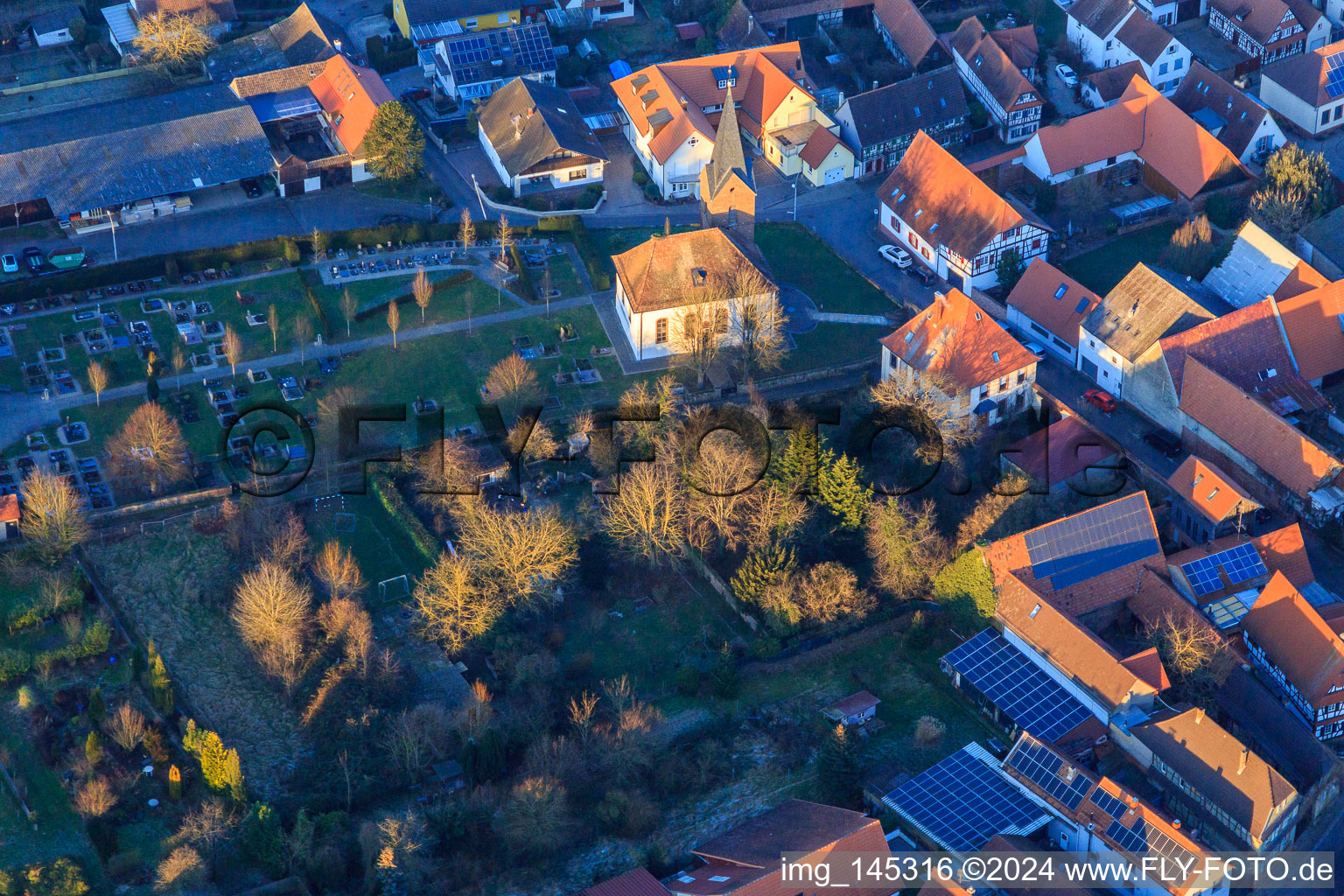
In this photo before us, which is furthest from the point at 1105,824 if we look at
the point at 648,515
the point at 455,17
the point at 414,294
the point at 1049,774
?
the point at 455,17

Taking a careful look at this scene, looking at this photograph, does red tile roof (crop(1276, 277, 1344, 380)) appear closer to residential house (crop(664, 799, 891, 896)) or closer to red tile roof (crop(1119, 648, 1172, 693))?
red tile roof (crop(1119, 648, 1172, 693))

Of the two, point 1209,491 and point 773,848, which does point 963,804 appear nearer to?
point 773,848

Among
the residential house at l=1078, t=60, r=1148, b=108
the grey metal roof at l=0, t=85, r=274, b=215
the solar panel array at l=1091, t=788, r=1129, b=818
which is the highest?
the grey metal roof at l=0, t=85, r=274, b=215

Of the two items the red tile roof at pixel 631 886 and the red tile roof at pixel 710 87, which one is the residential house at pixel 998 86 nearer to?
the red tile roof at pixel 710 87

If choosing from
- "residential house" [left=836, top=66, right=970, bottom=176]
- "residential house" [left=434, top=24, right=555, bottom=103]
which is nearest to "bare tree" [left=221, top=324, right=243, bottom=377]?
"residential house" [left=434, top=24, right=555, bottom=103]

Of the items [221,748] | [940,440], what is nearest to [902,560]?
[940,440]
